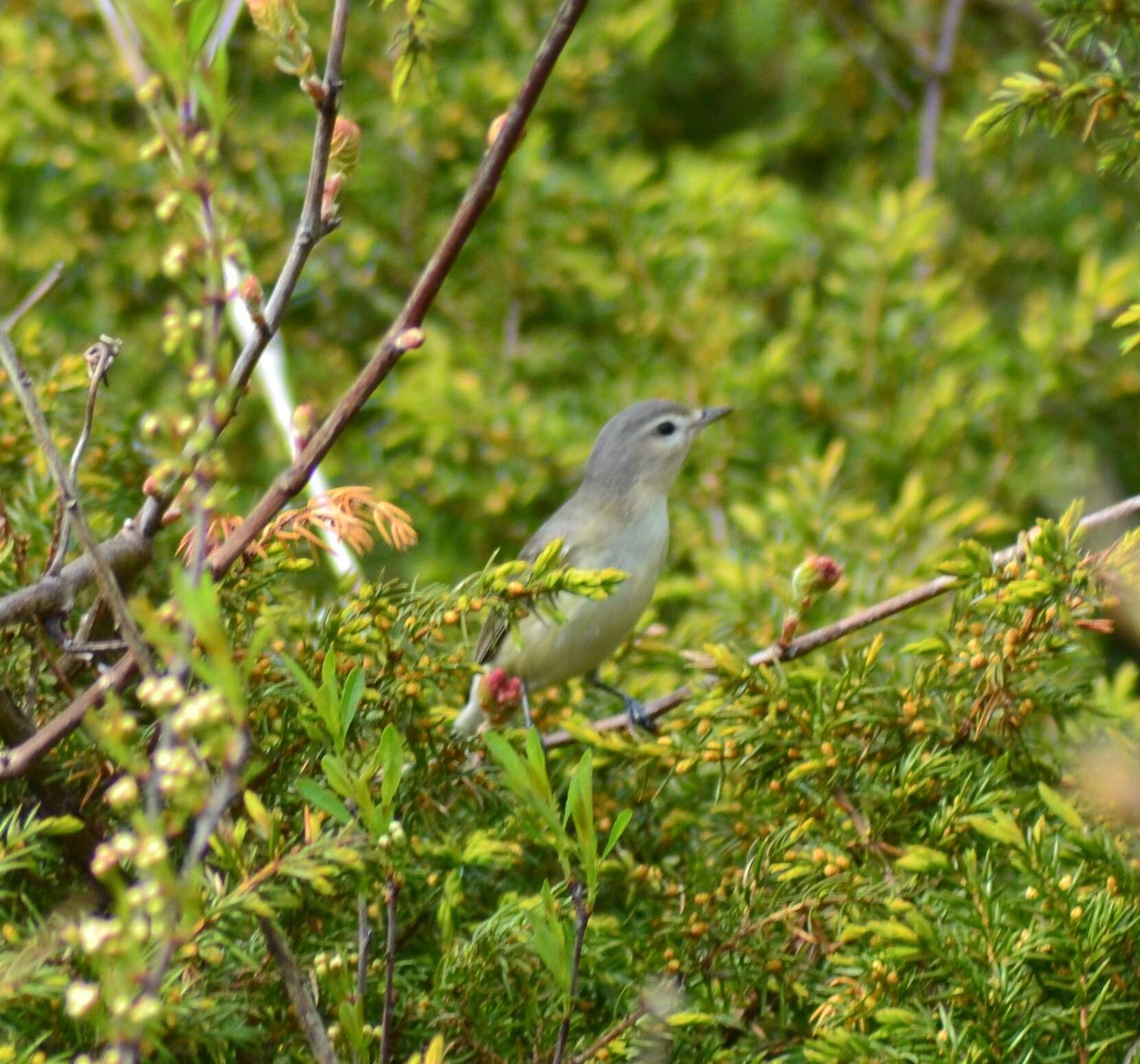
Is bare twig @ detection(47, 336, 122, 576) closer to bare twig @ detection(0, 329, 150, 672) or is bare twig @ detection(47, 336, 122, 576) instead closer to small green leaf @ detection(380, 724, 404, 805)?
bare twig @ detection(0, 329, 150, 672)

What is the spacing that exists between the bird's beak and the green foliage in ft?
0.80

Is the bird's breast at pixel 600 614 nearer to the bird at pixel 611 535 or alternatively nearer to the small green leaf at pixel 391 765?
the bird at pixel 611 535

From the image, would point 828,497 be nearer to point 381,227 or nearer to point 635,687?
point 635,687

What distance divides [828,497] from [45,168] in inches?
126

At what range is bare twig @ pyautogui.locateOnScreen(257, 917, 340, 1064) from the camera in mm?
1517

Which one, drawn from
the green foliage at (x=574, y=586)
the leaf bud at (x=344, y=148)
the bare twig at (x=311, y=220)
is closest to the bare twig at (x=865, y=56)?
the green foliage at (x=574, y=586)

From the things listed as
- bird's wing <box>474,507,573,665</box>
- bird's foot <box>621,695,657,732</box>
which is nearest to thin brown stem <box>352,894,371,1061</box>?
bird's foot <box>621,695,657,732</box>

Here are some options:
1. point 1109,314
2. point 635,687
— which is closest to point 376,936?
point 635,687

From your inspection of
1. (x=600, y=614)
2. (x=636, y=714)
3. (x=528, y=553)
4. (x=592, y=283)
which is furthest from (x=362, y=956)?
(x=592, y=283)

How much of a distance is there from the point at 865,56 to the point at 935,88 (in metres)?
0.36

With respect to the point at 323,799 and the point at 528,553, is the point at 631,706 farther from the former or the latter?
the point at 323,799

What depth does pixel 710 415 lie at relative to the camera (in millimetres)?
4180

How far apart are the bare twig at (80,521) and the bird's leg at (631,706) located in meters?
1.17

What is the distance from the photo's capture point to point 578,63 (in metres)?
5.04
